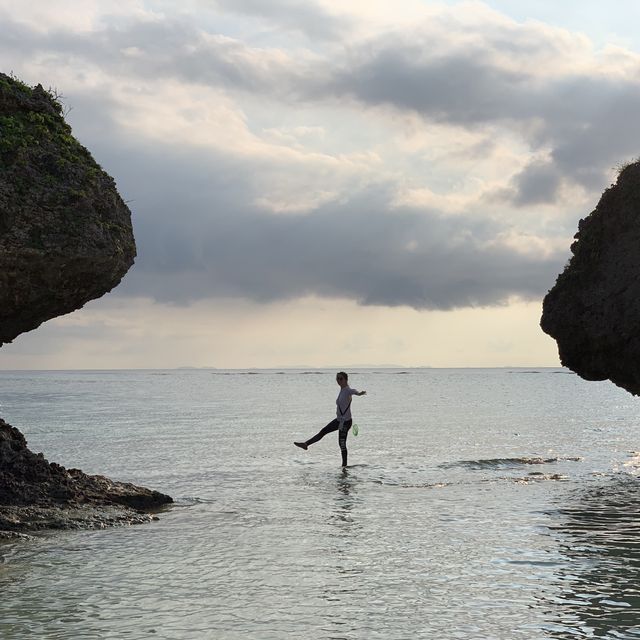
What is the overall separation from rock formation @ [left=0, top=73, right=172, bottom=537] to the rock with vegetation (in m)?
0.02

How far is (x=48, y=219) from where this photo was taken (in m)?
14.1

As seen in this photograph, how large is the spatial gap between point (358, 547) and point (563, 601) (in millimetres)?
3752

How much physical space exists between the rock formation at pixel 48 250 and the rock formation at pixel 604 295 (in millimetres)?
11391

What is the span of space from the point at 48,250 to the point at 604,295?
13.1m

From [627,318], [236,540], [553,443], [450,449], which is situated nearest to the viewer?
[236,540]

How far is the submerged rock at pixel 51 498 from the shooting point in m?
13.7

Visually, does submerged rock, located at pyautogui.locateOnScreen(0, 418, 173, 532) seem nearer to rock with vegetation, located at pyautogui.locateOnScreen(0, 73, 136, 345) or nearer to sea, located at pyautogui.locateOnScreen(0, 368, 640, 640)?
sea, located at pyautogui.locateOnScreen(0, 368, 640, 640)

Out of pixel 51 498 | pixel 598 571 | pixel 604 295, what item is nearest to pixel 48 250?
pixel 51 498

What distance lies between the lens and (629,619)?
8.62 metres

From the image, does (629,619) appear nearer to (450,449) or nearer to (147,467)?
(147,467)

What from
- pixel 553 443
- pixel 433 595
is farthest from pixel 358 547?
pixel 553 443

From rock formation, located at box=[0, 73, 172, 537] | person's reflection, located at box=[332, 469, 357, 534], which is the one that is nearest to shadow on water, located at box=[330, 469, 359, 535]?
person's reflection, located at box=[332, 469, 357, 534]

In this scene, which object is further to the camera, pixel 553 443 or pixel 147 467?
pixel 553 443

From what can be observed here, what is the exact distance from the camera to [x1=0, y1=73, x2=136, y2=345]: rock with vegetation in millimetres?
13883
